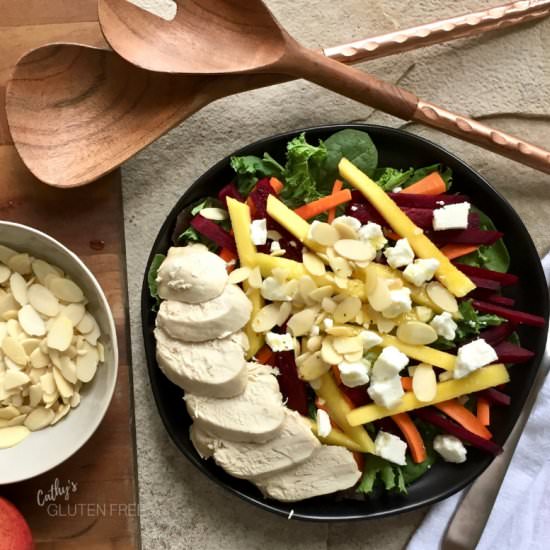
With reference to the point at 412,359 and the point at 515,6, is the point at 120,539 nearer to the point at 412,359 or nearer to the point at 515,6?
the point at 412,359

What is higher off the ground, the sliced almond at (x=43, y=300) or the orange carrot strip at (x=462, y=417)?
the sliced almond at (x=43, y=300)

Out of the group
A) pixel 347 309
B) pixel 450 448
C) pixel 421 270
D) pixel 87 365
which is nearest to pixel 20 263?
pixel 87 365

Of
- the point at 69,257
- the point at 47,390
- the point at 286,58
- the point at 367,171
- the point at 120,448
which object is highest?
the point at 286,58

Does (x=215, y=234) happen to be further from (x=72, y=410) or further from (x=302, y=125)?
(x=72, y=410)

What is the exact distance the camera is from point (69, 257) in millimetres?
1072

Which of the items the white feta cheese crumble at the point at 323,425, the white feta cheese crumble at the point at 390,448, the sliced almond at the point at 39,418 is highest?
the white feta cheese crumble at the point at 323,425

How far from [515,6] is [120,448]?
0.95 metres

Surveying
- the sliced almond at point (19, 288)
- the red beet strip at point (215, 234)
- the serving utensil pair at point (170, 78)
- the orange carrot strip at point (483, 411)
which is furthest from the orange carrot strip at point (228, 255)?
the orange carrot strip at point (483, 411)

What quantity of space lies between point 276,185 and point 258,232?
8cm

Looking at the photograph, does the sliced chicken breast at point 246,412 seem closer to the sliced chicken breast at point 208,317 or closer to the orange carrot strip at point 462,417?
the sliced chicken breast at point 208,317

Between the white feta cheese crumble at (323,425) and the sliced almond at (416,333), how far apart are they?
0.16 m

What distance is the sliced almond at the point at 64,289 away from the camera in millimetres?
1104

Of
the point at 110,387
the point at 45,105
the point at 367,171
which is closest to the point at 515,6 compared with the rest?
the point at 367,171

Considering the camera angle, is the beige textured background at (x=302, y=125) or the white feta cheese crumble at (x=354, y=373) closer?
the white feta cheese crumble at (x=354, y=373)
